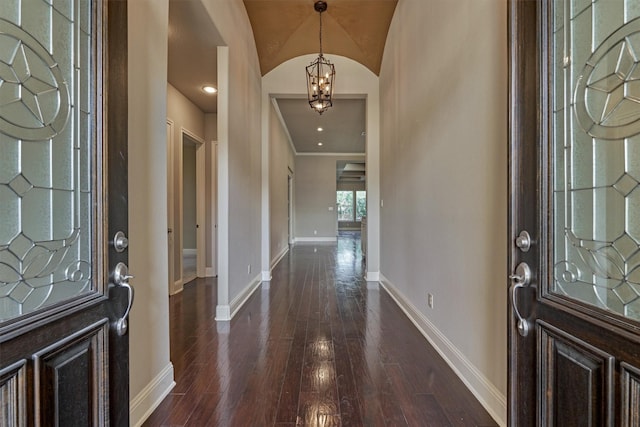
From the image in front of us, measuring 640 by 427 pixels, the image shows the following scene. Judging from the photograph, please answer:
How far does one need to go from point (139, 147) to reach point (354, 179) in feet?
46.5

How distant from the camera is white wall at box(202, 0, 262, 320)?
296 centimetres

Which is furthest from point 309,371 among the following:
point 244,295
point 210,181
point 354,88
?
point 354,88

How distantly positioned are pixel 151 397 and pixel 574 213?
2.16 m

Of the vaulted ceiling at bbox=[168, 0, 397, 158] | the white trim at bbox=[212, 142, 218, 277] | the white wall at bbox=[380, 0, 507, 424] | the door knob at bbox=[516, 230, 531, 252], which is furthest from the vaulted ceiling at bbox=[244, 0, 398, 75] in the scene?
the door knob at bbox=[516, 230, 531, 252]

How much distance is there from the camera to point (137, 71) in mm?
1543

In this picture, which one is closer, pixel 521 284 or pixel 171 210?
pixel 521 284

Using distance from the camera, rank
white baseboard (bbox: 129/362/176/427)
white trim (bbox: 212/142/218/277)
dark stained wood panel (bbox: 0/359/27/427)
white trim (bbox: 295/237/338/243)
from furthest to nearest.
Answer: white trim (bbox: 295/237/338/243)
white trim (bbox: 212/142/218/277)
white baseboard (bbox: 129/362/176/427)
dark stained wood panel (bbox: 0/359/27/427)

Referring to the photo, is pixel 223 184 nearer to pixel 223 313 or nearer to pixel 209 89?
pixel 223 313

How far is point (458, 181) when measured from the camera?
78.1 inches

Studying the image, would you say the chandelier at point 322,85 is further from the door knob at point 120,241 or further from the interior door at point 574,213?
the door knob at point 120,241

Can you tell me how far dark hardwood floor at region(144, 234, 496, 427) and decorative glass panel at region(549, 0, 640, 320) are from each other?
44.1 inches

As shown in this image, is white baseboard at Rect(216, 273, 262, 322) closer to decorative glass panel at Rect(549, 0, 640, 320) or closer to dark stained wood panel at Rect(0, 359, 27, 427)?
dark stained wood panel at Rect(0, 359, 27, 427)

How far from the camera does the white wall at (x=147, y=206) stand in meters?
1.50

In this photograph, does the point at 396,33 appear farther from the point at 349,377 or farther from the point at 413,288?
the point at 349,377
